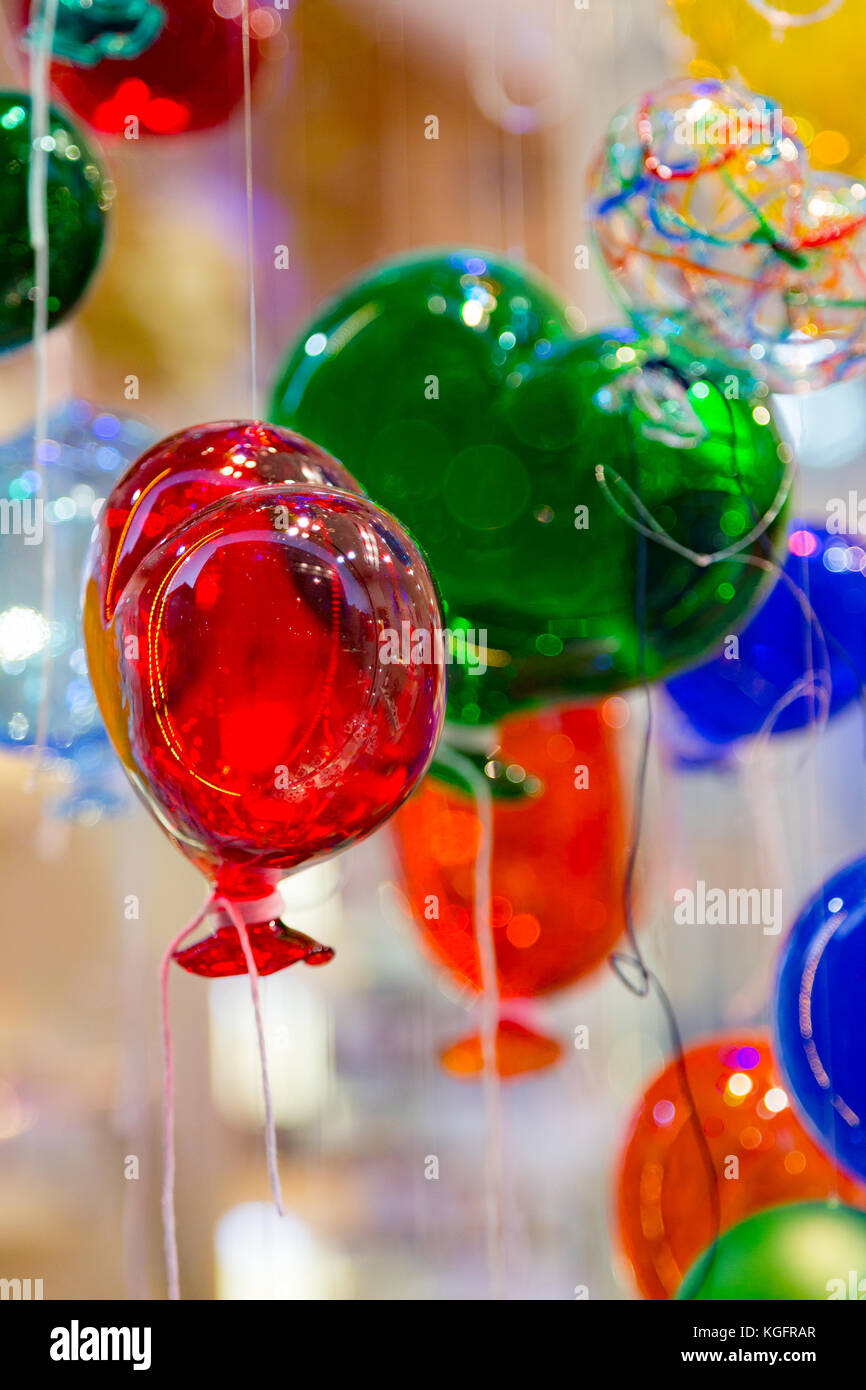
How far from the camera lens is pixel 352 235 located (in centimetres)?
269

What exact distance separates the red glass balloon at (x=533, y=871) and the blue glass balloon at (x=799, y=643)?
0.45 ft

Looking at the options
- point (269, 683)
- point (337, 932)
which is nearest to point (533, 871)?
point (269, 683)

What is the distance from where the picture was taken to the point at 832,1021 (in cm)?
96

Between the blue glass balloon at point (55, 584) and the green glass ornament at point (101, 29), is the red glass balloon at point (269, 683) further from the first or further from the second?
the green glass ornament at point (101, 29)

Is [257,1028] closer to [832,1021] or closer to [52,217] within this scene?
[832,1021]

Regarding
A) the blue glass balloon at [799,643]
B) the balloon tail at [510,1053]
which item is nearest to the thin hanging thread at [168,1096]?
the balloon tail at [510,1053]

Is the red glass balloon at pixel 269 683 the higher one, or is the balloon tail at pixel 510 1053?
the red glass balloon at pixel 269 683

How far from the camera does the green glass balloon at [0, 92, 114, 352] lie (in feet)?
2.99

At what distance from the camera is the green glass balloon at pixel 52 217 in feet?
2.99

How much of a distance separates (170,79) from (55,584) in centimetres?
39

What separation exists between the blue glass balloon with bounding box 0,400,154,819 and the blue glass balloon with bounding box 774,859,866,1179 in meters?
0.58

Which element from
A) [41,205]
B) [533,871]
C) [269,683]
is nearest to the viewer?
[269,683]
